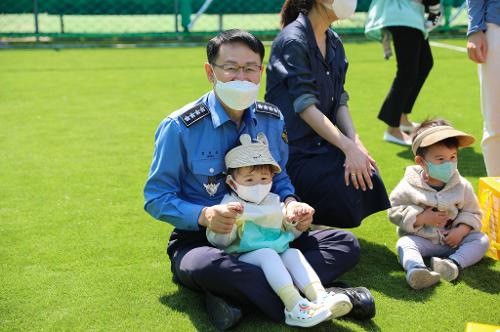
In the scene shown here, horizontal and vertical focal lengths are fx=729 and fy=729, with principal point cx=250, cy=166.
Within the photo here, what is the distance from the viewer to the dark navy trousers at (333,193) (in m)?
3.60

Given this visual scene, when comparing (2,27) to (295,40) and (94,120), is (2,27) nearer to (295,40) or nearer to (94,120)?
(94,120)

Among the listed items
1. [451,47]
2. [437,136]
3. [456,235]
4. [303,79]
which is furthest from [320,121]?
[451,47]

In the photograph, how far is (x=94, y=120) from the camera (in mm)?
6812

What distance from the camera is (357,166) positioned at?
345 centimetres

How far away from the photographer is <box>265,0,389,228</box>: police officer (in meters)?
3.58

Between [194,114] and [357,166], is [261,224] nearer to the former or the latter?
[194,114]

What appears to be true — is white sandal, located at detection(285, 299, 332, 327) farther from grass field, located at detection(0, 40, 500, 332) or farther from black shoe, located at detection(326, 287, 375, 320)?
black shoe, located at detection(326, 287, 375, 320)

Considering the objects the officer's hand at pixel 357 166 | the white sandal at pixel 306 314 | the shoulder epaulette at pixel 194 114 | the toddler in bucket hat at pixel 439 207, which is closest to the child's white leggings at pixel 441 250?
the toddler in bucket hat at pixel 439 207

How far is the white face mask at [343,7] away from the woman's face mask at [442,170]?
855mm

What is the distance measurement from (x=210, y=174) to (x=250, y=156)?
227mm

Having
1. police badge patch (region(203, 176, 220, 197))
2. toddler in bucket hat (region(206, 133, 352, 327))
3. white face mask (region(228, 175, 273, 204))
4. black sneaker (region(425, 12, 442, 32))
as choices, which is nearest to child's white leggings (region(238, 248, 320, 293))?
toddler in bucket hat (region(206, 133, 352, 327))

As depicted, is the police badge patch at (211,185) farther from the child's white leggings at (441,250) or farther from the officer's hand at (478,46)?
the officer's hand at (478,46)

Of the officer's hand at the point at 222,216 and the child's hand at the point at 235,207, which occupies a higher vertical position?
the child's hand at the point at 235,207

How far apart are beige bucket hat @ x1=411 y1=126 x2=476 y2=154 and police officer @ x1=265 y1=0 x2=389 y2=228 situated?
0.83ft
